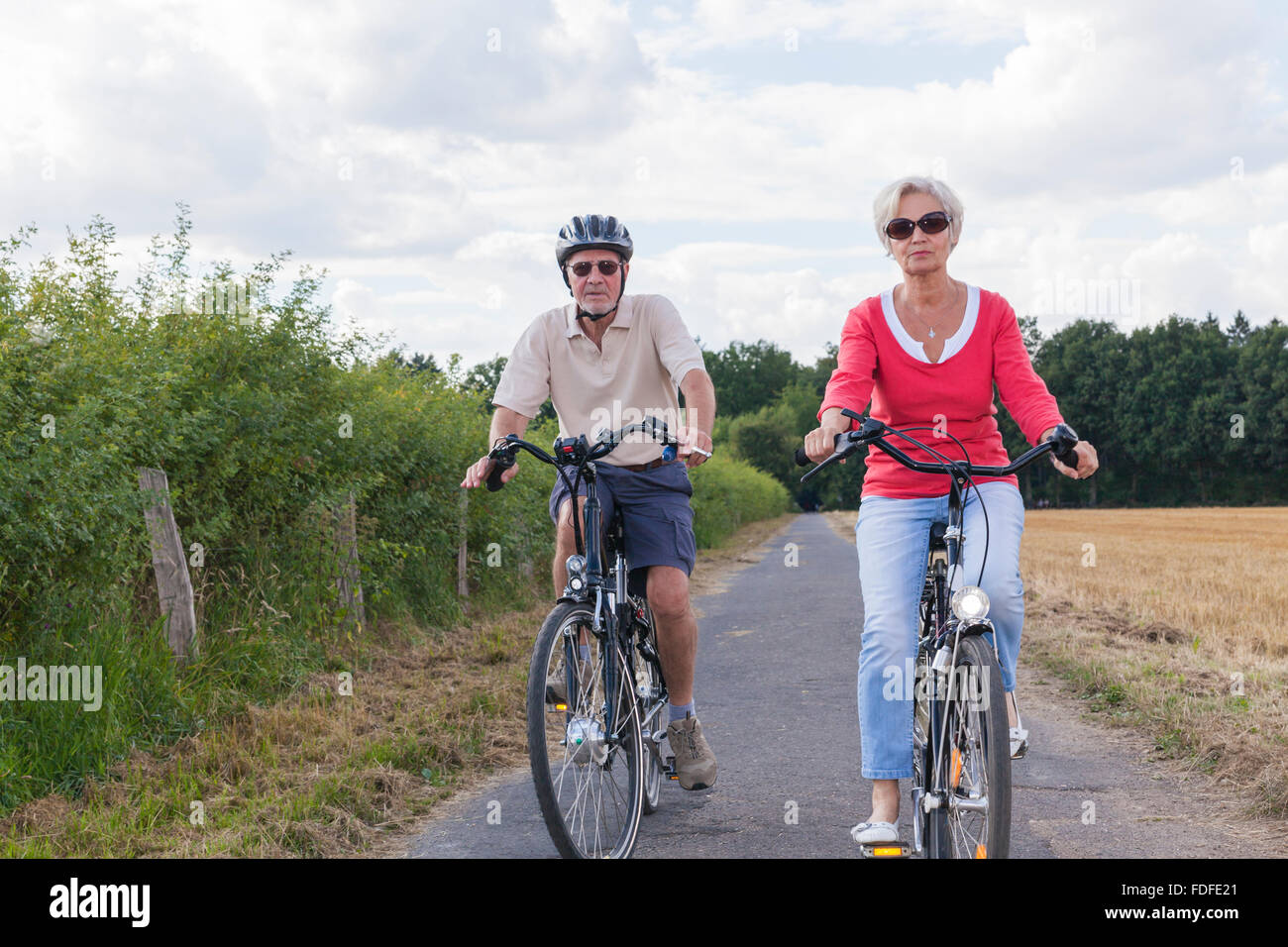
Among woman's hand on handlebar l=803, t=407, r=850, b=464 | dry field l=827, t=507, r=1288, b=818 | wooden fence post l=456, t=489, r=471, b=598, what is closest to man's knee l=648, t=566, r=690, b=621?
woman's hand on handlebar l=803, t=407, r=850, b=464

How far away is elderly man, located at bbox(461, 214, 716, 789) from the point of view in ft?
14.3

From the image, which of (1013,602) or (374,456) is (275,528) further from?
(1013,602)

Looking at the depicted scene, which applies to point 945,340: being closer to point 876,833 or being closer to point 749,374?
point 876,833

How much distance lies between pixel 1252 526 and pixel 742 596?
3060 cm

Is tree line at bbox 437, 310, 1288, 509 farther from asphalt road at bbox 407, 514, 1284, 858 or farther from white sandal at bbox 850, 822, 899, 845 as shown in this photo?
white sandal at bbox 850, 822, 899, 845

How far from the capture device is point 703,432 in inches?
163

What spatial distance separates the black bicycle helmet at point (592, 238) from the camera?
4.34 m

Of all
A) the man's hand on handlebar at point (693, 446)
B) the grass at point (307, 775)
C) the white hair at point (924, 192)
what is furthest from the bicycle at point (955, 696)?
the grass at point (307, 775)

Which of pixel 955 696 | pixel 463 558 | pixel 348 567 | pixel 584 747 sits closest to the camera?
pixel 955 696

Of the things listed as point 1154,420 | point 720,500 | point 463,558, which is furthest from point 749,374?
point 463,558

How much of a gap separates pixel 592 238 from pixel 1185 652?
6405 mm

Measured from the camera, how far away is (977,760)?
3158 millimetres

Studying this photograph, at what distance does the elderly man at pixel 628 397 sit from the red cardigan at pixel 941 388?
747 millimetres

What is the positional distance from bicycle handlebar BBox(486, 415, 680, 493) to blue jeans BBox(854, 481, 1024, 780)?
0.82 metres
